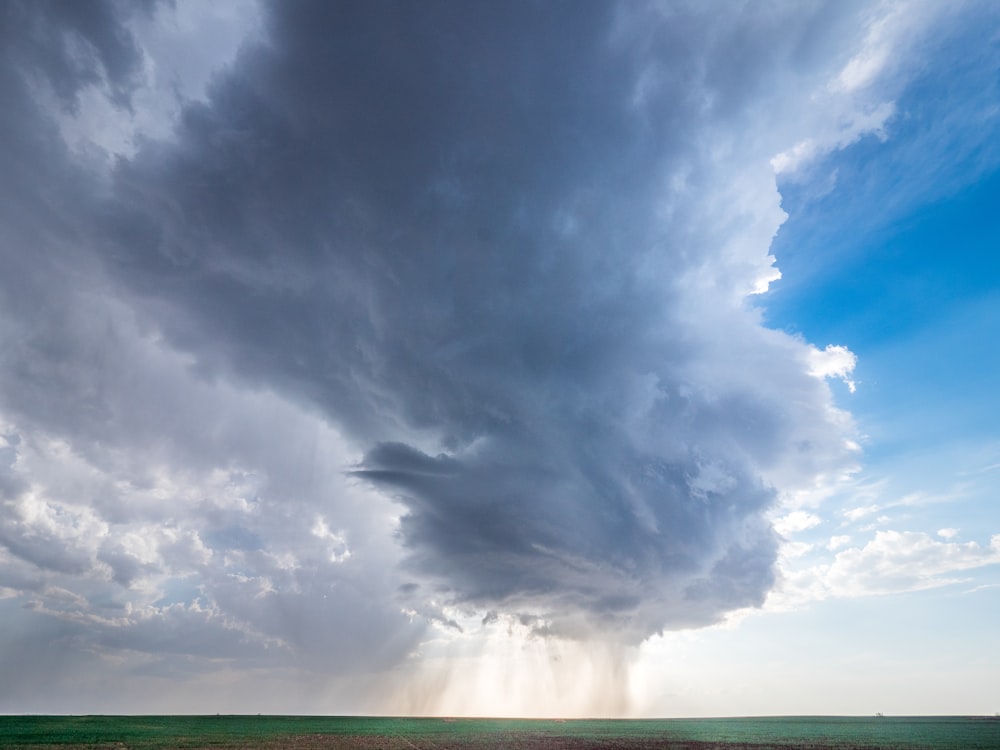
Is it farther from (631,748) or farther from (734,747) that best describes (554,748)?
(734,747)

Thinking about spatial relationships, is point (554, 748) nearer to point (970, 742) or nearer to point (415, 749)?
point (415, 749)

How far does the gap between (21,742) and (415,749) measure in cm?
5208

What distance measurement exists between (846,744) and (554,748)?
4855cm

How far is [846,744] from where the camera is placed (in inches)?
3386

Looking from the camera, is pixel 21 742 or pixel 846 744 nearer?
pixel 21 742

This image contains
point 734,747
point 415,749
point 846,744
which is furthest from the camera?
point 846,744

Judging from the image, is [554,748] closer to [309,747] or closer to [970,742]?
[309,747]

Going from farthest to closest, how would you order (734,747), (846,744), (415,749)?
(846,744) < (734,747) < (415,749)

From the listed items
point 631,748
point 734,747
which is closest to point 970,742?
point 734,747

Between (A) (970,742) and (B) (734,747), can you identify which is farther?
(A) (970,742)

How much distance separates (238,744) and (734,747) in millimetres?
68092

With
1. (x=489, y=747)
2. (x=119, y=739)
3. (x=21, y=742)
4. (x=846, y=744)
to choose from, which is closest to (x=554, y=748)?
(x=489, y=747)

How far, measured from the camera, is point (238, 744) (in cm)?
7269

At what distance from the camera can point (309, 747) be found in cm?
7231
